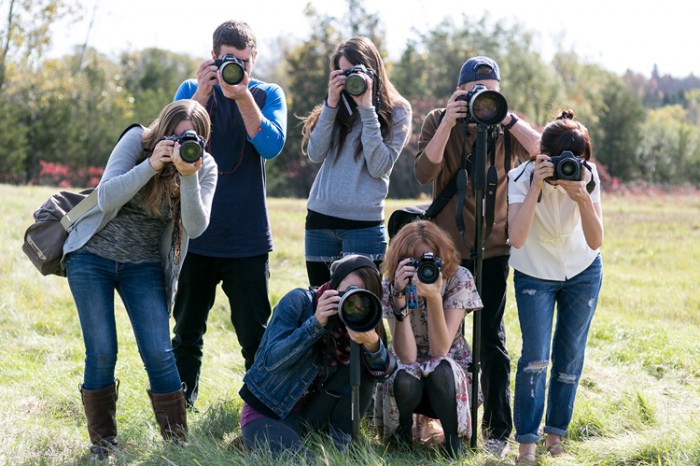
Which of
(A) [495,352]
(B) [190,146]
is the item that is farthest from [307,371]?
(B) [190,146]

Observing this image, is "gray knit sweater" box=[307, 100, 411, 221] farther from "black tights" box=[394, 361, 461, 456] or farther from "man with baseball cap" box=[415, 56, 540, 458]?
"black tights" box=[394, 361, 461, 456]

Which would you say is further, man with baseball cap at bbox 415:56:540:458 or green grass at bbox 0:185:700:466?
man with baseball cap at bbox 415:56:540:458

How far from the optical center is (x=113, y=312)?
3514mm

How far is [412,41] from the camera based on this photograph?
104ft

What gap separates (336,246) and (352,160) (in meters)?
0.44

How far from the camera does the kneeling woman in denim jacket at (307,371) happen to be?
340 centimetres

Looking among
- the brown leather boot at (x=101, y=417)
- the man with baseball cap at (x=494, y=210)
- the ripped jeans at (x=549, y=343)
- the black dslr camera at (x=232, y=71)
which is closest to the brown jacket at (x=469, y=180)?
the man with baseball cap at (x=494, y=210)

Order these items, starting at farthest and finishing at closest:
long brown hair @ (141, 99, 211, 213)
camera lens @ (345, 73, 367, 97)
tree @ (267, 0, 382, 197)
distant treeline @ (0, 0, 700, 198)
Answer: tree @ (267, 0, 382, 197)
distant treeline @ (0, 0, 700, 198)
camera lens @ (345, 73, 367, 97)
long brown hair @ (141, 99, 211, 213)

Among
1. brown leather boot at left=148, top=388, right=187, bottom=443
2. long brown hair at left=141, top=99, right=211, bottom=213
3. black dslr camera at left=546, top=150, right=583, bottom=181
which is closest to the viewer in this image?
black dslr camera at left=546, top=150, right=583, bottom=181

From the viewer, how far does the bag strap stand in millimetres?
3518

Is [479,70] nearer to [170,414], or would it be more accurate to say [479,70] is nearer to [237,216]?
[237,216]

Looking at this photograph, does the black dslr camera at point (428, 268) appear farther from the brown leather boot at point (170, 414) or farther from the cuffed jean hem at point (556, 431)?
the brown leather boot at point (170, 414)

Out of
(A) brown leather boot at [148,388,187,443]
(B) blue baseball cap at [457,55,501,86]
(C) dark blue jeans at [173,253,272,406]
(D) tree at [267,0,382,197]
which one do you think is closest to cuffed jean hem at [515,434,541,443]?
(C) dark blue jeans at [173,253,272,406]

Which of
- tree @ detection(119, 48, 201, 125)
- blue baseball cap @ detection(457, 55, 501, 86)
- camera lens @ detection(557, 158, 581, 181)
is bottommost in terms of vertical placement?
camera lens @ detection(557, 158, 581, 181)
